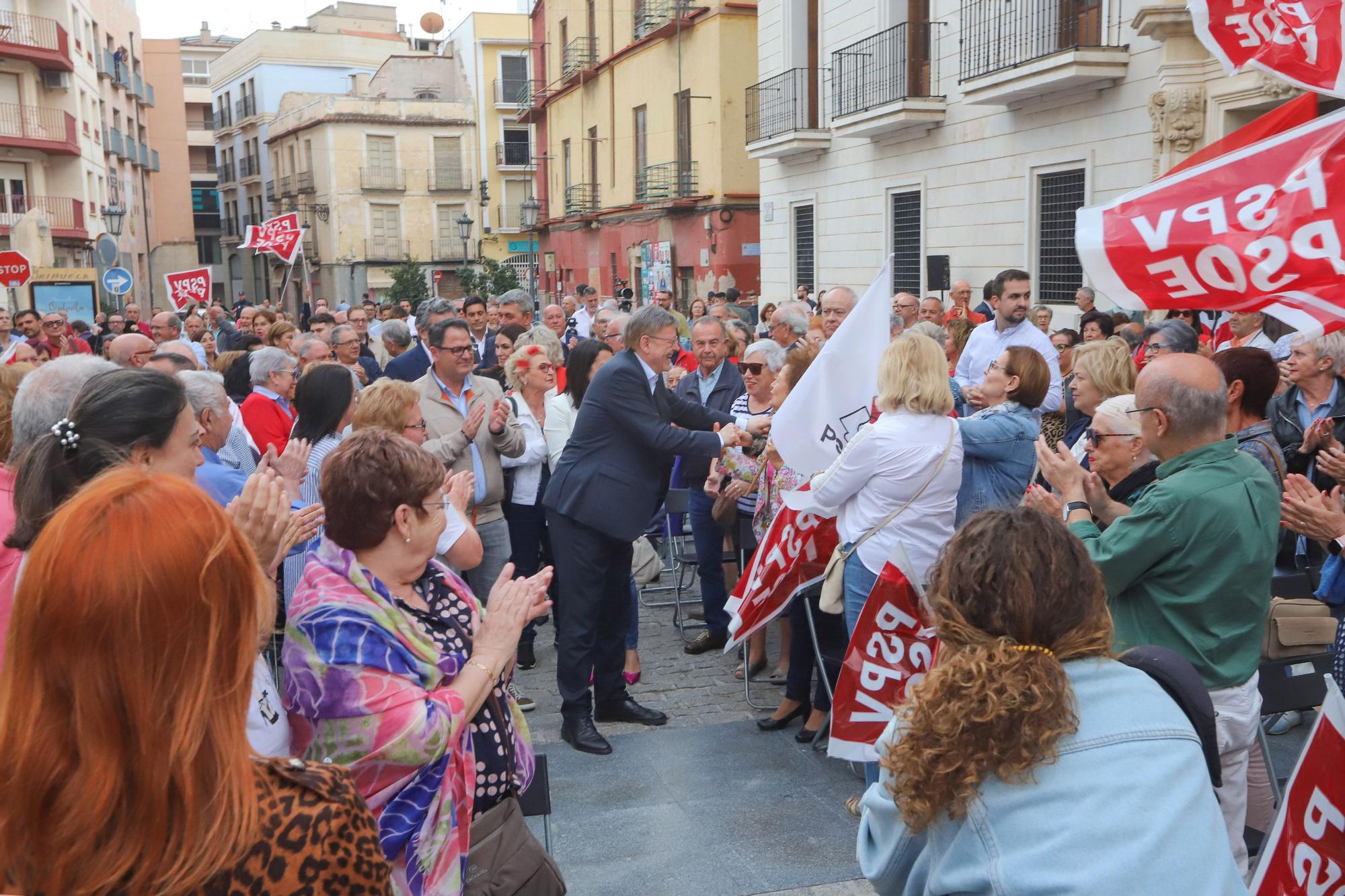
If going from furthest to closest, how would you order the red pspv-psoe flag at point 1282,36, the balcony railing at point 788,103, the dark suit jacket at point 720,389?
the balcony railing at point 788,103, the dark suit jacket at point 720,389, the red pspv-psoe flag at point 1282,36

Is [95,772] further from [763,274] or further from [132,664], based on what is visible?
[763,274]

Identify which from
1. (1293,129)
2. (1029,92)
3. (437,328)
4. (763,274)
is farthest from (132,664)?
(763,274)

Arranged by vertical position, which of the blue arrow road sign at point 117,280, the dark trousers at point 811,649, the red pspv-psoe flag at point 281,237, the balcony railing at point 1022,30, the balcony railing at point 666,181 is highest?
the balcony railing at point 1022,30

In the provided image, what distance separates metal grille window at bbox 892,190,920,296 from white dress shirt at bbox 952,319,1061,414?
855cm

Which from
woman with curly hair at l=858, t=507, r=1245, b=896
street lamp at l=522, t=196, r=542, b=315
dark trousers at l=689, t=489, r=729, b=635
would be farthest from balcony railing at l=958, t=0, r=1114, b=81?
street lamp at l=522, t=196, r=542, b=315

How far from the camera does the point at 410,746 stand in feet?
8.09

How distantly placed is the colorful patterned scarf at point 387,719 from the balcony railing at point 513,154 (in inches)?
1943

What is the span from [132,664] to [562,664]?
3911 mm

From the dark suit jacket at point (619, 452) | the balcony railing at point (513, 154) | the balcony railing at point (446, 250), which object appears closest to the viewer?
the dark suit jacket at point (619, 452)

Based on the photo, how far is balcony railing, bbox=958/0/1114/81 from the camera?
1358 cm

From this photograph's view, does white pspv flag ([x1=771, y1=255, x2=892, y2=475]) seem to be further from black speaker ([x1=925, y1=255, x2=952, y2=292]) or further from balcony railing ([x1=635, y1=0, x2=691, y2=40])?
balcony railing ([x1=635, y1=0, x2=691, y2=40])

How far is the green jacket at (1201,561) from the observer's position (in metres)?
3.05

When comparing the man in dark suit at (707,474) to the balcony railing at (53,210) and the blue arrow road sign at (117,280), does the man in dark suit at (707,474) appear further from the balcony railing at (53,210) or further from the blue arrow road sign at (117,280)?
the balcony railing at (53,210)

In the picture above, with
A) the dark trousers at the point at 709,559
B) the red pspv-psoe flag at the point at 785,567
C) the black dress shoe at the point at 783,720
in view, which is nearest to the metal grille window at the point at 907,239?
the dark trousers at the point at 709,559
